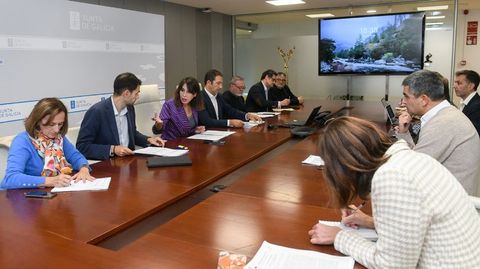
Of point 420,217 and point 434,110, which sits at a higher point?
point 434,110

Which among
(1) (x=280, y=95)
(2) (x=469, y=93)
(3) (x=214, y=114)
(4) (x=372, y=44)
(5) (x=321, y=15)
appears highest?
(5) (x=321, y=15)

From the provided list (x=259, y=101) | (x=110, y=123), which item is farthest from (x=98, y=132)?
(x=259, y=101)

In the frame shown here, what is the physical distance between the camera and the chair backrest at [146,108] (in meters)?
3.99

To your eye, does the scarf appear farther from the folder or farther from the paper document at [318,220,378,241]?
the paper document at [318,220,378,241]

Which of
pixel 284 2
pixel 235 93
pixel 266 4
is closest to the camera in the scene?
pixel 235 93

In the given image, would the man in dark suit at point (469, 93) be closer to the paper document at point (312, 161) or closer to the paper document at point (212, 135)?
the paper document at point (312, 161)

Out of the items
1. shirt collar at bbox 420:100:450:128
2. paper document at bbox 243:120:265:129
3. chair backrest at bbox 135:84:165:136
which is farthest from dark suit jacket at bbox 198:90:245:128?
shirt collar at bbox 420:100:450:128

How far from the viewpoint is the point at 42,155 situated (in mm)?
2197

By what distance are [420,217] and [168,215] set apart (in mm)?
1089

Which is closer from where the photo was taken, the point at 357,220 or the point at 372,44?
the point at 357,220

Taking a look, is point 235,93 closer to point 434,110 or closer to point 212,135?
point 212,135

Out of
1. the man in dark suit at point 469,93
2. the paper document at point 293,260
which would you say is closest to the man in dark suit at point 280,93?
the man in dark suit at point 469,93

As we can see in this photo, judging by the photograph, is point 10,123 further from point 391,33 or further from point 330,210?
point 391,33

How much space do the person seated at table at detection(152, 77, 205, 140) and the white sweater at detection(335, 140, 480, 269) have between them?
8.57 ft
